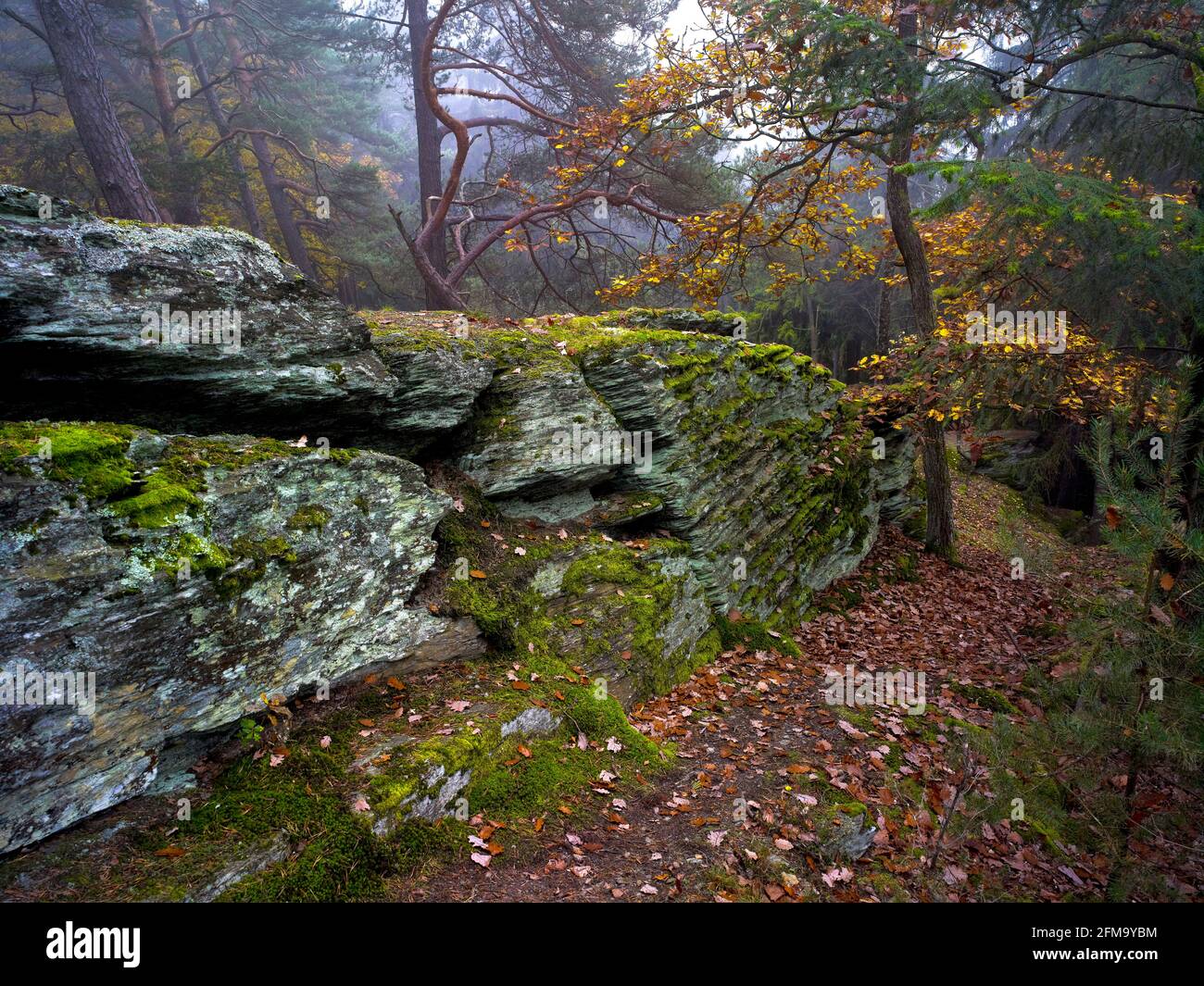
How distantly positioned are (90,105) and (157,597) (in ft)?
31.3

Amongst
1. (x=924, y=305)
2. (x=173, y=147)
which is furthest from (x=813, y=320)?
(x=173, y=147)

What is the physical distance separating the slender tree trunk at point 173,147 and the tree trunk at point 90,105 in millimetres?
5444

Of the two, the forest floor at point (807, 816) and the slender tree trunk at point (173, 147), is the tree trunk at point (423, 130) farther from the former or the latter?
the forest floor at point (807, 816)

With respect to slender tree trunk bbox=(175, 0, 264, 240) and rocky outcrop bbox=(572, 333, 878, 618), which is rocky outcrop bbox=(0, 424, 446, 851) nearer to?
rocky outcrop bbox=(572, 333, 878, 618)

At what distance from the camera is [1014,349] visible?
8070mm

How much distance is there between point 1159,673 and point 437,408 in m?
6.34

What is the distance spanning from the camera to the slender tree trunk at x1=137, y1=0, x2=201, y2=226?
46.7ft

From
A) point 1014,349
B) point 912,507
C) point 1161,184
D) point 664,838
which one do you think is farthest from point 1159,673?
point 1161,184

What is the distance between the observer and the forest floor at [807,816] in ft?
13.5

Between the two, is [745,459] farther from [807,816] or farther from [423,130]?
[423,130]

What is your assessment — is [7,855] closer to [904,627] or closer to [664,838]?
[664,838]

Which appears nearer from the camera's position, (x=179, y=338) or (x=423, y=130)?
(x=179, y=338)

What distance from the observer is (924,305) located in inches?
437

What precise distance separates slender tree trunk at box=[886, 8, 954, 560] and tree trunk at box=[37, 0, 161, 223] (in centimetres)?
1116
